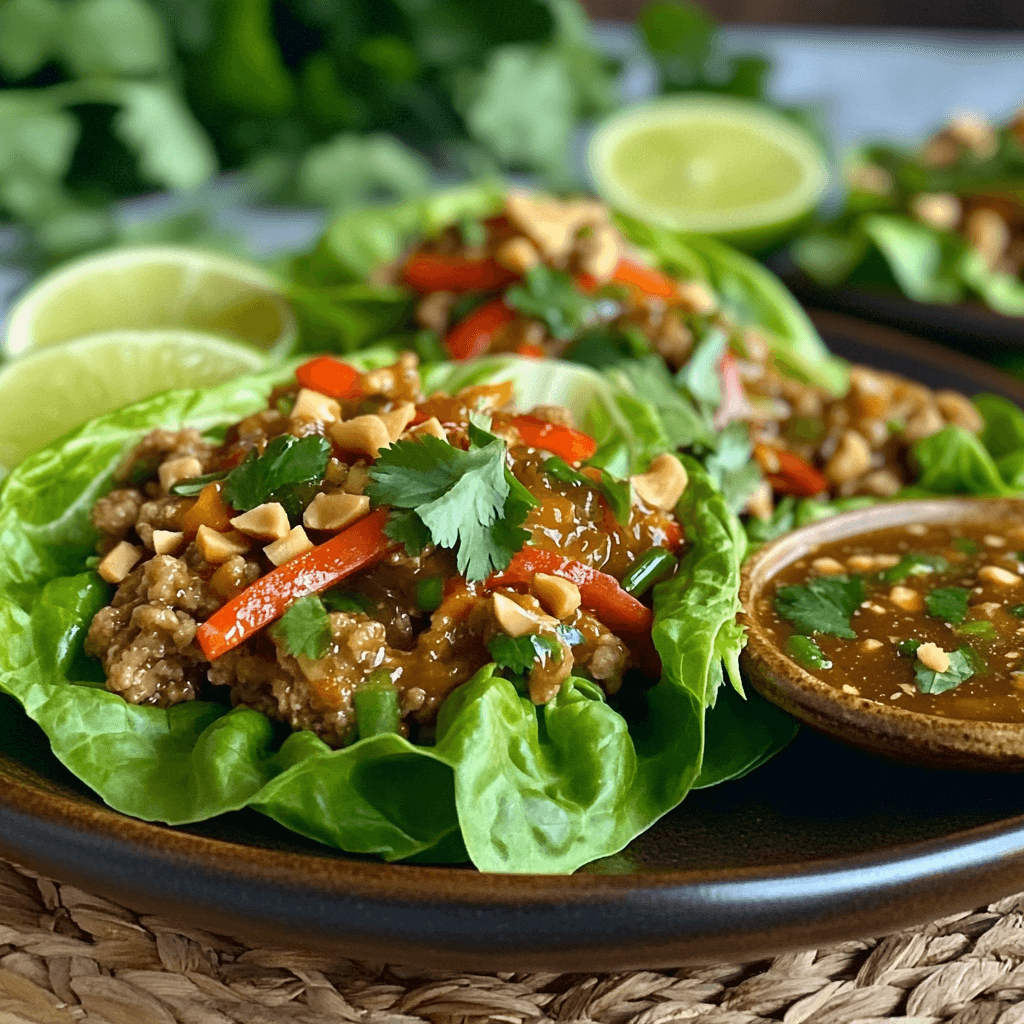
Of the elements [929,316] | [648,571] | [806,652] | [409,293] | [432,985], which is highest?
[409,293]

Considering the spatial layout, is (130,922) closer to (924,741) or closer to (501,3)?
(924,741)

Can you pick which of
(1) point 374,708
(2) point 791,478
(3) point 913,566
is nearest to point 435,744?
(1) point 374,708

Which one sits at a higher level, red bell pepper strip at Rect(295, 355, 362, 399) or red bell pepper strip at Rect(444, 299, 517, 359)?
red bell pepper strip at Rect(295, 355, 362, 399)

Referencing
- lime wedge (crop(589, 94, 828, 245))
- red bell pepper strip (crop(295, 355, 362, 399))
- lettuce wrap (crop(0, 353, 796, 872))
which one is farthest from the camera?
lime wedge (crop(589, 94, 828, 245))

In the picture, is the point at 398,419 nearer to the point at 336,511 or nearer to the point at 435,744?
the point at 336,511

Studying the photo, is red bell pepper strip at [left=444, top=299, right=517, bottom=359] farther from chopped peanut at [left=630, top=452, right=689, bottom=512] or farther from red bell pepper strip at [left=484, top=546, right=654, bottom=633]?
red bell pepper strip at [left=484, top=546, right=654, bottom=633]

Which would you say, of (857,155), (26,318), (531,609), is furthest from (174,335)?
(857,155)

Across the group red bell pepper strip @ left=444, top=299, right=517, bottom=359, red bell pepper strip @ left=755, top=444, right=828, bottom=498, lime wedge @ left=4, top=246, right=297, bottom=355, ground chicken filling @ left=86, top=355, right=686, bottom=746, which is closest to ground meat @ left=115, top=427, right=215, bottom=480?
ground chicken filling @ left=86, top=355, right=686, bottom=746
